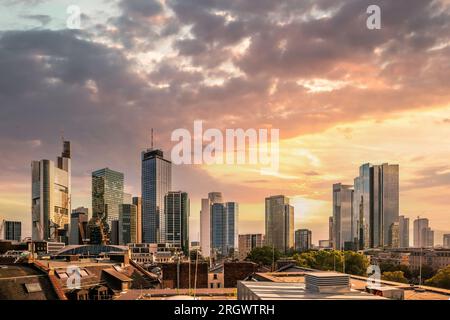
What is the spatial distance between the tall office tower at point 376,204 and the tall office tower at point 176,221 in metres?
13.0

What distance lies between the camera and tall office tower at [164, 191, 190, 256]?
31581mm

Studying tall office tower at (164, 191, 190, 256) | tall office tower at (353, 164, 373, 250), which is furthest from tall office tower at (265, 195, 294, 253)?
tall office tower at (164, 191, 190, 256)

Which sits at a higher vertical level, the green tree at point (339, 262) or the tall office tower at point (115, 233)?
the green tree at point (339, 262)

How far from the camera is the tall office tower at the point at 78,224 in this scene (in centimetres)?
5970

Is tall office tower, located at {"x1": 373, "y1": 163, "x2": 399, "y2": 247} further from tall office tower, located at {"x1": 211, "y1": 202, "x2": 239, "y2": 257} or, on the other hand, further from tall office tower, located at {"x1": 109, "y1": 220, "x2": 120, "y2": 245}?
tall office tower, located at {"x1": 109, "y1": 220, "x2": 120, "y2": 245}

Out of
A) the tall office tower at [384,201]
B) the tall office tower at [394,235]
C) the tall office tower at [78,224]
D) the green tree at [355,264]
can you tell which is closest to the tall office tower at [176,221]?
the green tree at [355,264]

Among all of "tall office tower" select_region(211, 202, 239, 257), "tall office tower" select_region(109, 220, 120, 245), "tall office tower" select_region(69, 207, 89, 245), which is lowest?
"tall office tower" select_region(109, 220, 120, 245)

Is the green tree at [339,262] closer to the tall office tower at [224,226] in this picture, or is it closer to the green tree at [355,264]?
the green tree at [355,264]

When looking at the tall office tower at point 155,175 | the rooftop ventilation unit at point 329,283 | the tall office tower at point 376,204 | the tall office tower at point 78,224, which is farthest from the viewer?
the tall office tower at point 78,224

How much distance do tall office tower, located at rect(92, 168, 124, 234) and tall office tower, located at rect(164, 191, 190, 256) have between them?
4.57 meters

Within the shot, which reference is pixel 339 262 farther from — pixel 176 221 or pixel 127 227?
pixel 127 227
